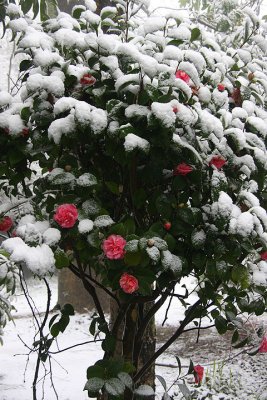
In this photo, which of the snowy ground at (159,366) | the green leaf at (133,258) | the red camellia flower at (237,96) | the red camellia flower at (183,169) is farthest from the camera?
the snowy ground at (159,366)

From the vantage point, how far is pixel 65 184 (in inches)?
55.6

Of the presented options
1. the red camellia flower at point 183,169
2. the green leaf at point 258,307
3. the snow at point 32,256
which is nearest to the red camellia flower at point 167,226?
the red camellia flower at point 183,169

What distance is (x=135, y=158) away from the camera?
1428mm

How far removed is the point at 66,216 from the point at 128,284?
0.25 metres

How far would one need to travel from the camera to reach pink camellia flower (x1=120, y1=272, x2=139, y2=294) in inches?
51.7

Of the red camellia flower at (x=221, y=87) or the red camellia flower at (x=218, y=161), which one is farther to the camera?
the red camellia flower at (x=221, y=87)

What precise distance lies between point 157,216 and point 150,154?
10.0 inches

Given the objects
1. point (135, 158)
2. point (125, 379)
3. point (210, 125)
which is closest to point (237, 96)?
point (210, 125)

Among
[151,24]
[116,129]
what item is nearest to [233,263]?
[116,129]

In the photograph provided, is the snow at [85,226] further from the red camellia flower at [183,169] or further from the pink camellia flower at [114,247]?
the red camellia flower at [183,169]

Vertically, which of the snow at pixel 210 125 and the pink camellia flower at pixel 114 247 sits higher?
the snow at pixel 210 125

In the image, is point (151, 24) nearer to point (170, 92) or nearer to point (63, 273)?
point (170, 92)

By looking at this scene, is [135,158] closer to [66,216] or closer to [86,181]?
[86,181]

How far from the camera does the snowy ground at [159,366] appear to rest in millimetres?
3100
